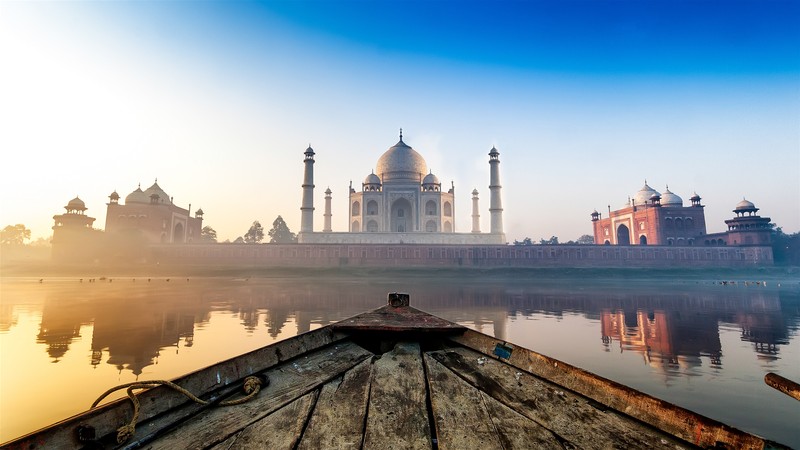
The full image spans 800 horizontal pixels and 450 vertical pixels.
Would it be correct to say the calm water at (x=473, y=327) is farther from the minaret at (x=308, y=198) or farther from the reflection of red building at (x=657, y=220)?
the reflection of red building at (x=657, y=220)

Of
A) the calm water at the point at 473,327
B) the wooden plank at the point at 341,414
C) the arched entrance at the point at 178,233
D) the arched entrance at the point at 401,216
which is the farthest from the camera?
the arched entrance at the point at 401,216

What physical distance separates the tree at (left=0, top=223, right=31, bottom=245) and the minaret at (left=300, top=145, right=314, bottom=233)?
59.2 meters

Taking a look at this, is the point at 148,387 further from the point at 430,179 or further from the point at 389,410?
the point at 430,179

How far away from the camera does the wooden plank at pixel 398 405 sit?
1.79m

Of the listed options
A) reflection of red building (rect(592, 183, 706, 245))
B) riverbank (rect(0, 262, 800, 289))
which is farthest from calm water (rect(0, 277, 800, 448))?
reflection of red building (rect(592, 183, 706, 245))

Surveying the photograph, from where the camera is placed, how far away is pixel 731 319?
11023 millimetres

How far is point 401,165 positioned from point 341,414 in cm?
4418

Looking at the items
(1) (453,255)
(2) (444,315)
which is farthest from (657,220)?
(2) (444,315)

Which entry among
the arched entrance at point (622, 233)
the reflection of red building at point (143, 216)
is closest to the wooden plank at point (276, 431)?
the reflection of red building at point (143, 216)

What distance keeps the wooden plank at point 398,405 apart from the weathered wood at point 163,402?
0.81 meters

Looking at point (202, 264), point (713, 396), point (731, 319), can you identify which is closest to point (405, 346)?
point (713, 396)

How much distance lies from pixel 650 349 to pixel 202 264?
3415cm

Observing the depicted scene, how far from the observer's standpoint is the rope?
1.83 m

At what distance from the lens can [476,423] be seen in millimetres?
1978
